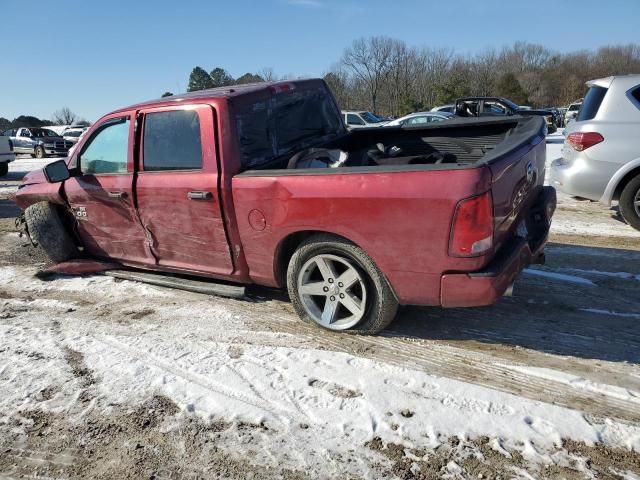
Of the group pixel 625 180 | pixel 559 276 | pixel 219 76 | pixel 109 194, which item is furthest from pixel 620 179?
pixel 219 76

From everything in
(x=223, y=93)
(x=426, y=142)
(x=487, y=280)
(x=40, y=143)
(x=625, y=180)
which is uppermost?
(x=223, y=93)

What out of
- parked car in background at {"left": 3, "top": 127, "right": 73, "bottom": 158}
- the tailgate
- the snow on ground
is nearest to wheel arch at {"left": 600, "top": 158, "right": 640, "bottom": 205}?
the snow on ground

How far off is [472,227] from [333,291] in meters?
1.14

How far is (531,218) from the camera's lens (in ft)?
12.9

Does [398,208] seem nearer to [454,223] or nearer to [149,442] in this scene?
[454,223]

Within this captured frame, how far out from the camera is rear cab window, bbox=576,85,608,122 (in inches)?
254

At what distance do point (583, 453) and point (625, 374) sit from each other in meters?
0.89

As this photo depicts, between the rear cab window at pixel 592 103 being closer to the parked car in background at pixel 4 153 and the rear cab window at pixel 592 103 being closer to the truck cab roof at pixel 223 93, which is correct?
A: the truck cab roof at pixel 223 93

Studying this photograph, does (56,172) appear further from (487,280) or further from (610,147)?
(610,147)

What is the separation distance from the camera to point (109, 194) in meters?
4.65

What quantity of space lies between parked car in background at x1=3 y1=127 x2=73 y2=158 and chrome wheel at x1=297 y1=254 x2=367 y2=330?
26422mm

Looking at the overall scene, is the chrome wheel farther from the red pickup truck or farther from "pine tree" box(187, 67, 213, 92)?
"pine tree" box(187, 67, 213, 92)

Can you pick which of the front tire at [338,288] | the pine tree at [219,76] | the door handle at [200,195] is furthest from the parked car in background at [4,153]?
the pine tree at [219,76]

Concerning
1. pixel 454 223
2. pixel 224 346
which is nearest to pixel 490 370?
pixel 454 223
